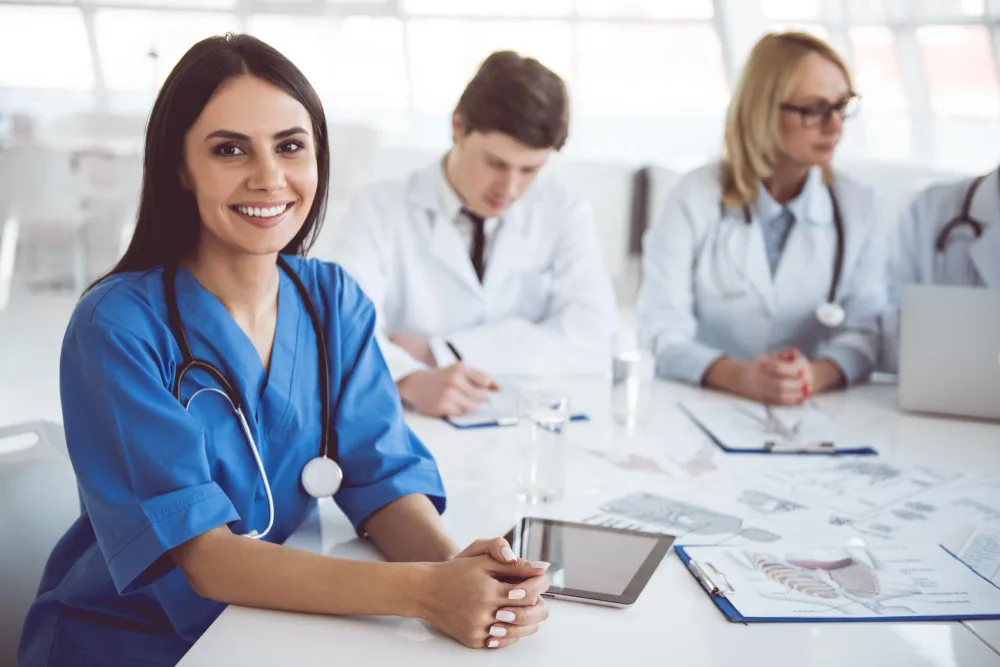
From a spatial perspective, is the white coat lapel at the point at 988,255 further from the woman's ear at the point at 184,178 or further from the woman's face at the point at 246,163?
the woman's ear at the point at 184,178

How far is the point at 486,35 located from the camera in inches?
221

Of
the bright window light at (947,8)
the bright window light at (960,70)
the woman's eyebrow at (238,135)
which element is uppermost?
the bright window light at (947,8)

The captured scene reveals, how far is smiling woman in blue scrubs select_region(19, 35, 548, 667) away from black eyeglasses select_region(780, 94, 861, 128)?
121cm

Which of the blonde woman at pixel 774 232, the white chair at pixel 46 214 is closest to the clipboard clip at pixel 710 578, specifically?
the blonde woman at pixel 774 232

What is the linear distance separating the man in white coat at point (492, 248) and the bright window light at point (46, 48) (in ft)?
12.8

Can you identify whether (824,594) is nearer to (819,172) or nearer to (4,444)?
(4,444)

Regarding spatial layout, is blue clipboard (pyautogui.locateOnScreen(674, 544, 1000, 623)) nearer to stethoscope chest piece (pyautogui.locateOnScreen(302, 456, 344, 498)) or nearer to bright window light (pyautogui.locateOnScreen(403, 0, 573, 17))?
stethoscope chest piece (pyautogui.locateOnScreen(302, 456, 344, 498))

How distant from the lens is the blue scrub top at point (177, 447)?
88 centimetres

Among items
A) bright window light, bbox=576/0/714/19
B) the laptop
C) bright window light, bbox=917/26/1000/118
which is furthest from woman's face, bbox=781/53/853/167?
bright window light, bbox=576/0/714/19

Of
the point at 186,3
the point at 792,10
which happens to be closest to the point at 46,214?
the point at 186,3

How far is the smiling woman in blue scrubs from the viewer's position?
837mm

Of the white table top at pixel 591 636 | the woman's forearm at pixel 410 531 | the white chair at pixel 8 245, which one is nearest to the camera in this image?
the white table top at pixel 591 636

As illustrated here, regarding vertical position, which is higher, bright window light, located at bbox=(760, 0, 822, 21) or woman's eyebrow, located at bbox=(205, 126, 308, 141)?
bright window light, located at bbox=(760, 0, 822, 21)

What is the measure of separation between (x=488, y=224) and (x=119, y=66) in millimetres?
3960
